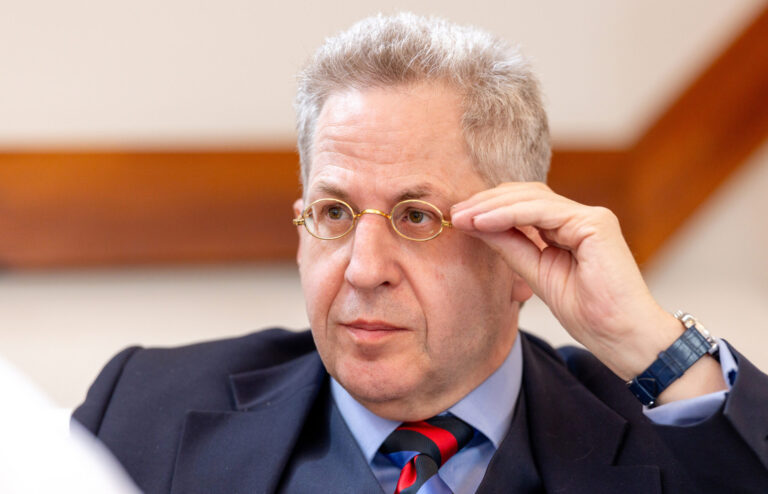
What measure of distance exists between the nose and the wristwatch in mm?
476

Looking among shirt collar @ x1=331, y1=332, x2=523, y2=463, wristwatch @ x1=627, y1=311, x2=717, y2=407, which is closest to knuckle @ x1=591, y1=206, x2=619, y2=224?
wristwatch @ x1=627, y1=311, x2=717, y2=407

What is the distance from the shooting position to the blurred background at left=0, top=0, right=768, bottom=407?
10.7ft

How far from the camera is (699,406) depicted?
58.9 inches

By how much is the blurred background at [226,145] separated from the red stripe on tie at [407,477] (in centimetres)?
160

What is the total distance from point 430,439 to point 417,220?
431 mm

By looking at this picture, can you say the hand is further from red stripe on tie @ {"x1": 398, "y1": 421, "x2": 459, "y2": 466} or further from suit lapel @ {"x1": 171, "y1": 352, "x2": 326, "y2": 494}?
suit lapel @ {"x1": 171, "y1": 352, "x2": 326, "y2": 494}

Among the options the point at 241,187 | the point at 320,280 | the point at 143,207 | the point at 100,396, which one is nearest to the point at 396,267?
the point at 320,280

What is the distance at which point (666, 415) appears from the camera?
153cm

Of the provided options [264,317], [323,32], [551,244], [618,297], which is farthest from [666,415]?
[323,32]

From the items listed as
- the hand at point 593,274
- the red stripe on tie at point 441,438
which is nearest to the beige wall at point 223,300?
the red stripe on tie at point 441,438

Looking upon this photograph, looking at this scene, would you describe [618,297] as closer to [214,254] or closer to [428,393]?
[428,393]

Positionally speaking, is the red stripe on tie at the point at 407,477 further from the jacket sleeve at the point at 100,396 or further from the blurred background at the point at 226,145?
the blurred background at the point at 226,145

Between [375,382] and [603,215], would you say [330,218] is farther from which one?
[603,215]

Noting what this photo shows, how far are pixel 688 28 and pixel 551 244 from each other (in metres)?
2.17
